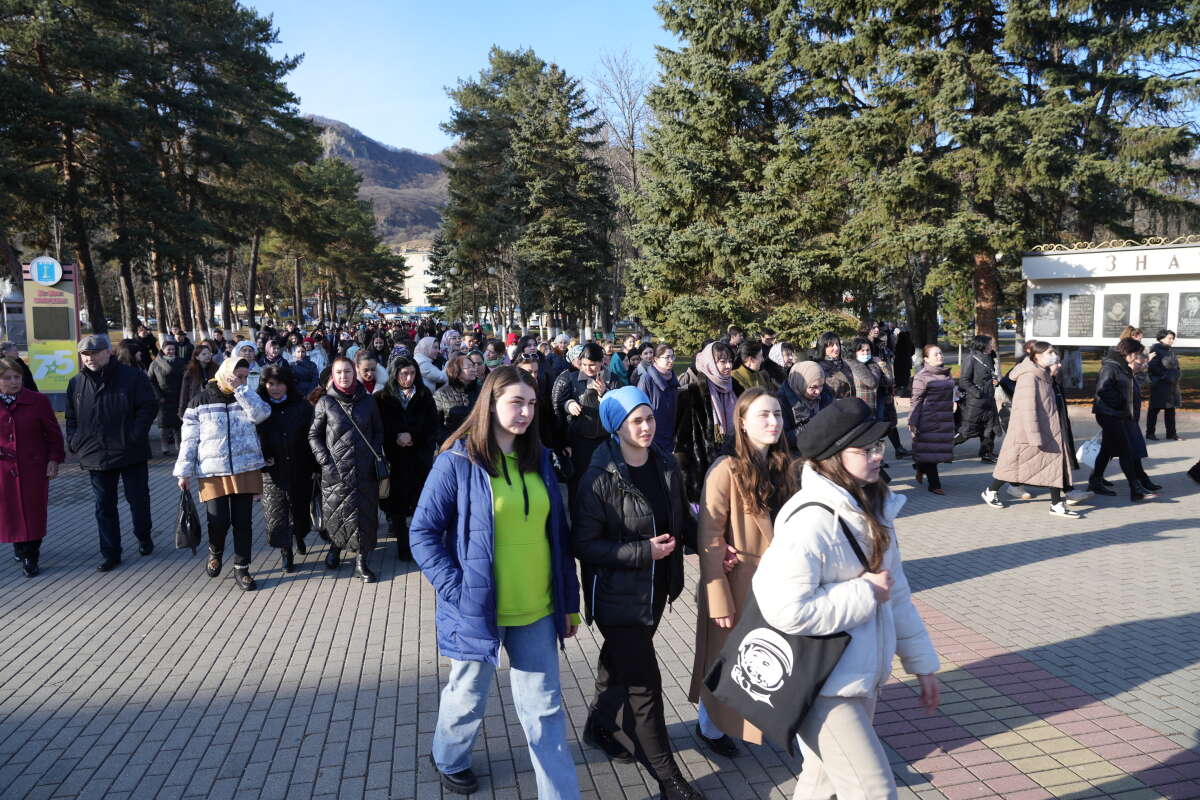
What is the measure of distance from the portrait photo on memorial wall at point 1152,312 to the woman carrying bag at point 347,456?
49.5ft

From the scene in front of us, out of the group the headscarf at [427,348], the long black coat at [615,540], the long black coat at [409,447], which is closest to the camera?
the long black coat at [615,540]

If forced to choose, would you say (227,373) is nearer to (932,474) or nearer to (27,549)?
(27,549)

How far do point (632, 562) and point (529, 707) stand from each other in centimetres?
71

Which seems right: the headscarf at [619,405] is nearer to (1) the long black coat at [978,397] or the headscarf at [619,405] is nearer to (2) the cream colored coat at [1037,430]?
(2) the cream colored coat at [1037,430]

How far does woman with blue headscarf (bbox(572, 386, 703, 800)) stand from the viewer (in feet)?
10.4

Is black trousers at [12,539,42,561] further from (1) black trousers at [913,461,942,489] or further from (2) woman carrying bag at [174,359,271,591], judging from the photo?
(1) black trousers at [913,461,942,489]

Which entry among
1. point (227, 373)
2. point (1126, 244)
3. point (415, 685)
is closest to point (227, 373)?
point (227, 373)

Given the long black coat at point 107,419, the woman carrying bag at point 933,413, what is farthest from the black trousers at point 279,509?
the woman carrying bag at point 933,413

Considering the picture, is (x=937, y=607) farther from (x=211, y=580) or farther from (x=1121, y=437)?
(x=211, y=580)

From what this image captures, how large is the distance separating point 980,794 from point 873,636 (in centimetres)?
159

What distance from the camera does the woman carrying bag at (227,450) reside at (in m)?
6.01

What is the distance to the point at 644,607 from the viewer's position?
3215mm

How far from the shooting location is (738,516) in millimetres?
3371

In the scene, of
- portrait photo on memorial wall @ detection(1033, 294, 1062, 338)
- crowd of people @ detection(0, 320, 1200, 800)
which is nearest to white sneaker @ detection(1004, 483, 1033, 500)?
crowd of people @ detection(0, 320, 1200, 800)
